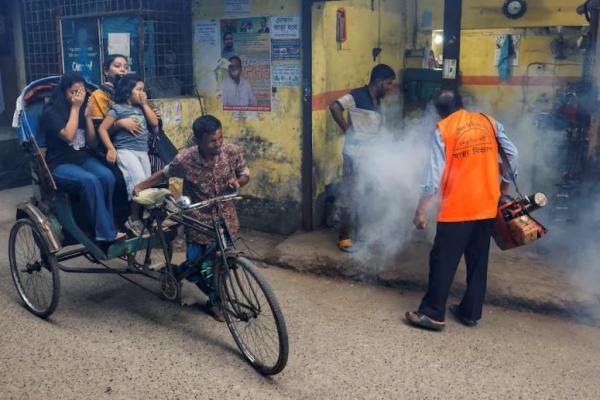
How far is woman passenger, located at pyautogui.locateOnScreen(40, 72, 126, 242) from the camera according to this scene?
5.26 meters

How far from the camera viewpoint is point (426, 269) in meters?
6.26

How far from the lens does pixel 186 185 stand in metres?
5.19

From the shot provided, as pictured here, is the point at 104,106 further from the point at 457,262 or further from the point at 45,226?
the point at 457,262

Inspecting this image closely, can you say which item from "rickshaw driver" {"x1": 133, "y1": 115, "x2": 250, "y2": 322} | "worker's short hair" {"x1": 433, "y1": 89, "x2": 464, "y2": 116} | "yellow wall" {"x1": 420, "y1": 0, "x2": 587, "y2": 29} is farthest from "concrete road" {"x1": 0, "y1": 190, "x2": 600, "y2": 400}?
"yellow wall" {"x1": 420, "y1": 0, "x2": 587, "y2": 29}

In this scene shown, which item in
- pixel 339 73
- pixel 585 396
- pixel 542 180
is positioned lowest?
pixel 585 396

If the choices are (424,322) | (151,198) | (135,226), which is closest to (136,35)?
(135,226)

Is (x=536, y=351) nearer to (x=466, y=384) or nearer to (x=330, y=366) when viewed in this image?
(x=466, y=384)

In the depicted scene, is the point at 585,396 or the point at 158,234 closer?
the point at 585,396

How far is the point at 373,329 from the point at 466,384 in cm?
109

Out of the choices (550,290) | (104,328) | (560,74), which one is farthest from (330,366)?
(560,74)

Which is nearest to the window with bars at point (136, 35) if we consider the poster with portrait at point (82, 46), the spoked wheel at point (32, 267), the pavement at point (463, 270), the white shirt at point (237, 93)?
the poster with portrait at point (82, 46)

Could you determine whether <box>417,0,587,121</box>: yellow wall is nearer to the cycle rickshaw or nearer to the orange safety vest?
the orange safety vest

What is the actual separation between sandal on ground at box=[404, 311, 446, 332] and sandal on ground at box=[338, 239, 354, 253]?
1.71m

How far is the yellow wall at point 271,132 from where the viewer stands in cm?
748
